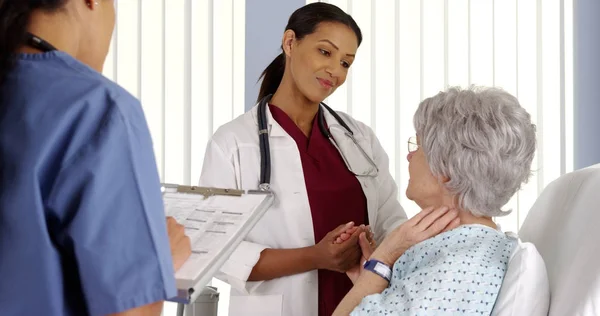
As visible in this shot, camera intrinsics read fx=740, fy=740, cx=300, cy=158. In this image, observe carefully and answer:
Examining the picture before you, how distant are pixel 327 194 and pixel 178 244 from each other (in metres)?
1.08

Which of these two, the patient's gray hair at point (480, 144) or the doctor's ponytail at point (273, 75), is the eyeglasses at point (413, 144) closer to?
the patient's gray hair at point (480, 144)

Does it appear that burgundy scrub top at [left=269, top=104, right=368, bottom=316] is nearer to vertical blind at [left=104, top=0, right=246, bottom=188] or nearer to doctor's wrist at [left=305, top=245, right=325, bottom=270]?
doctor's wrist at [left=305, top=245, right=325, bottom=270]

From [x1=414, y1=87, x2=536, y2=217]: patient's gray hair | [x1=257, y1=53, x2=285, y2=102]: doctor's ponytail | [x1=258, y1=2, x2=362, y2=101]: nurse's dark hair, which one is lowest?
[x1=414, y1=87, x2=536, y2=217]: patient's gray hair

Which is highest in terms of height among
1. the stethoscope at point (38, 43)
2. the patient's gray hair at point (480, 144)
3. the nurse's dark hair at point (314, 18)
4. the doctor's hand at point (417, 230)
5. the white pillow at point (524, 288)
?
the nurse's dark hair at point (314, 18)

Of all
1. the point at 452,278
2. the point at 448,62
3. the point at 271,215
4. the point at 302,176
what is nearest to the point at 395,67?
the point at 448,62

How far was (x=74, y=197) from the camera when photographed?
89cm

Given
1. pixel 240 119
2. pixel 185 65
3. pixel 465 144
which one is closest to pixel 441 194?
pixel 465 144

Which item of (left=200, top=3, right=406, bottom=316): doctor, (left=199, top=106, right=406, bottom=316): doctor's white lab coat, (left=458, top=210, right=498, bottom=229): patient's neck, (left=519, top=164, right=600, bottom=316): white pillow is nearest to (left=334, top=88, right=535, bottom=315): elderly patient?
(left=458, top=210, right=498, bottom=229): patient's neck

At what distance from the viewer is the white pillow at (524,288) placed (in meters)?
1.46

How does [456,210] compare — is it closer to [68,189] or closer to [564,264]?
[564,264]

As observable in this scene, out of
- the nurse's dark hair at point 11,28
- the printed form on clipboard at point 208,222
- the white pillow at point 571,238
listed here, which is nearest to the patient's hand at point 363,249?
the white pillow at point 571,238

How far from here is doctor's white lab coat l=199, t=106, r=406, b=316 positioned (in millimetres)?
2062

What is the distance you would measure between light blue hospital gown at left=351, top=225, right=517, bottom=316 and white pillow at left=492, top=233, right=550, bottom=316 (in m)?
0.02

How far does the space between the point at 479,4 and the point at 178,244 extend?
2.50 m
